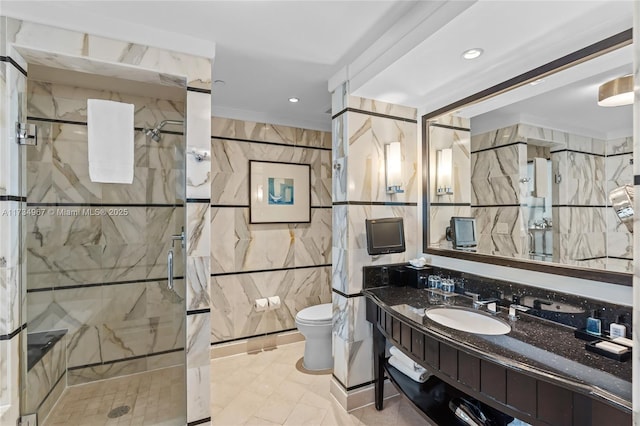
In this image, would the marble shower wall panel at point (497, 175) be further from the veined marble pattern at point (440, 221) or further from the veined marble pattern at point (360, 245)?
the veined marble pattern at point (360, 245)

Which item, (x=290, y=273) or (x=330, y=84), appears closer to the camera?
(x=330, y=84)

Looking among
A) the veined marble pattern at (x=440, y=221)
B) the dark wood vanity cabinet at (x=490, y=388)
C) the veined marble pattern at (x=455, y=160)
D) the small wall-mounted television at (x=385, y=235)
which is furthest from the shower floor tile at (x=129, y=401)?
the veined marble pattern at (x=455, y=160)

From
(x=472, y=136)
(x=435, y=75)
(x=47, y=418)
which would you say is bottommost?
(x=47, y=418)

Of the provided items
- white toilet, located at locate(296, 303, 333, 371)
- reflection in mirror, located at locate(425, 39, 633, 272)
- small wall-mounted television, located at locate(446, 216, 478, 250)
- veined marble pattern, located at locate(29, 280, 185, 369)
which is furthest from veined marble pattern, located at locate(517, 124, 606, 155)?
veined marble pattern, located at locate(29, 280, 185, 369)

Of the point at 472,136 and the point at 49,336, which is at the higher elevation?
the point at 472,136

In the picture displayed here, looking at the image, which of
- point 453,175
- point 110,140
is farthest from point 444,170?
point 110,140

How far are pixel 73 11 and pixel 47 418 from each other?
242 cm

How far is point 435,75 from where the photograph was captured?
202 centimetres

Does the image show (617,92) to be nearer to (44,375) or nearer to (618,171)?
(618,171)

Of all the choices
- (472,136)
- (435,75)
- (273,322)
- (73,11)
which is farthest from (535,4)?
(273,322)

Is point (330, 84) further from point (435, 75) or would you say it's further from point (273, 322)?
point (273, 322)

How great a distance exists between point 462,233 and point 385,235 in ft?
1.77

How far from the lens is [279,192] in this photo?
11.2ft

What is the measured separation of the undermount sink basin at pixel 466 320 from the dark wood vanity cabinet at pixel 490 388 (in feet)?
0.64
